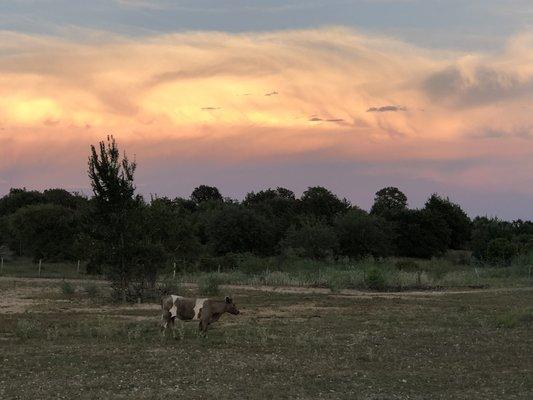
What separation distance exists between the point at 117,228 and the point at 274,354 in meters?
14.2

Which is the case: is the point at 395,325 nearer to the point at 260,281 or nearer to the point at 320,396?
the point at 320,396

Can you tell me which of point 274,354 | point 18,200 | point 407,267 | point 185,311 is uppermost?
point 18,200

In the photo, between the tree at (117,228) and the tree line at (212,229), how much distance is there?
42 millimetres

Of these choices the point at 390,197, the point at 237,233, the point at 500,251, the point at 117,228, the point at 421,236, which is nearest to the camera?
the point at 117,228

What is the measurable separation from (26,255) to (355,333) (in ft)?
203

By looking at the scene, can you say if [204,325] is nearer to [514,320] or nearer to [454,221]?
[514,320]

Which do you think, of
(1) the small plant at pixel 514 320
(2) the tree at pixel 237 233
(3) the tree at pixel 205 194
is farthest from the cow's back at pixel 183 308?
(3) the tree at pixel 205 194

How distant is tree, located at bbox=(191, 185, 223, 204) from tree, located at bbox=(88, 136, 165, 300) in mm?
91178

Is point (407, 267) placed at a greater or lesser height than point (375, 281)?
greater

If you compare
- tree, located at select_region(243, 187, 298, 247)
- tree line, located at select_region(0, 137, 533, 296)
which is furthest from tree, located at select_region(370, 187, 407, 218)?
tree, located at select_region(243, 187, 298, 247)

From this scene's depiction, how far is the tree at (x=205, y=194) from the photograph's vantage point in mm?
117625

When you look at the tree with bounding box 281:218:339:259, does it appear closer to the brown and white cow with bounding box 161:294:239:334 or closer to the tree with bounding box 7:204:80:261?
the tree with bounding box 7:204:80:261

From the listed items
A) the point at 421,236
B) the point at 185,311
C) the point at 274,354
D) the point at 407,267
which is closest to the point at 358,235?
the point at 421,236

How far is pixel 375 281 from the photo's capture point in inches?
1371
